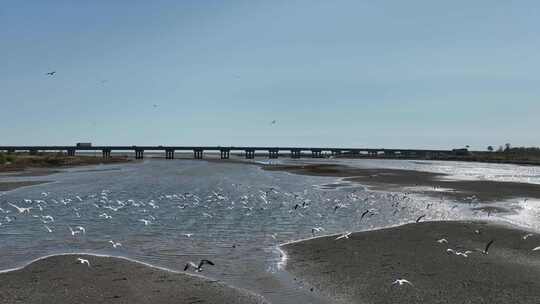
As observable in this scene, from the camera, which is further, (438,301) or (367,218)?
(367,218)

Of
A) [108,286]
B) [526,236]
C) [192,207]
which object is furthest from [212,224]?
[526,236]

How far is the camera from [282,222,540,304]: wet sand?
40.3ft

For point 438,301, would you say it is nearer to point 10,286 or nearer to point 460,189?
point 10,286

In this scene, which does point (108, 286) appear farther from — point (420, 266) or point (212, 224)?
point (212, 224)

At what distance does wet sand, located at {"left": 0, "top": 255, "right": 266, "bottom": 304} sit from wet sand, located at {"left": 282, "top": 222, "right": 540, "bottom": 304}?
8.71 feet

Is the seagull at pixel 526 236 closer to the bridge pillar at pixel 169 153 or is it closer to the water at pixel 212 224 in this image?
the water at pixel 212 224

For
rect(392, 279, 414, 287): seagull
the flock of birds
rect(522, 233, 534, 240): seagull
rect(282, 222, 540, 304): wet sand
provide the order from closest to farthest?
rect(282, 222, 540, 304): wet sand < rect(392, 279, 414, 287): seagull < rect(522, 233, 534, 240): seagull < the flock of birds

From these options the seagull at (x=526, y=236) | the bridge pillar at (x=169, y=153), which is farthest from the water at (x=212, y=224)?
the bridge pillar at (x=169, y=153)

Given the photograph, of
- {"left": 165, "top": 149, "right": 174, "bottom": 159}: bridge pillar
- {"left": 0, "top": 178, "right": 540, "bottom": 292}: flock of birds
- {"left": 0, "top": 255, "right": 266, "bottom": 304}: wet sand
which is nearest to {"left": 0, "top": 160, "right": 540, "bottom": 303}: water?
{"left": 0, "top": 178, "right": 540, "bottom": 292}: flock of birds

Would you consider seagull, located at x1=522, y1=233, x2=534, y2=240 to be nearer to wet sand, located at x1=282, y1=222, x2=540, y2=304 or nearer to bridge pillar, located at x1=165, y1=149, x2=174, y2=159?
wet sand, located at x1=282, y1=222, x2=540, y2=304

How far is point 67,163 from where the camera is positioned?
3976 inches

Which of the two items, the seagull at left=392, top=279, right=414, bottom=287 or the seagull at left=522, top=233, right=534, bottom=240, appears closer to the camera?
the seagull at left=392, top=279, right=414, bottom=287

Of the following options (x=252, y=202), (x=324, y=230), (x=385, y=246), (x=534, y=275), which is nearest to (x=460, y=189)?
(x=252, y=202)

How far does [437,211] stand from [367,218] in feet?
18.1
